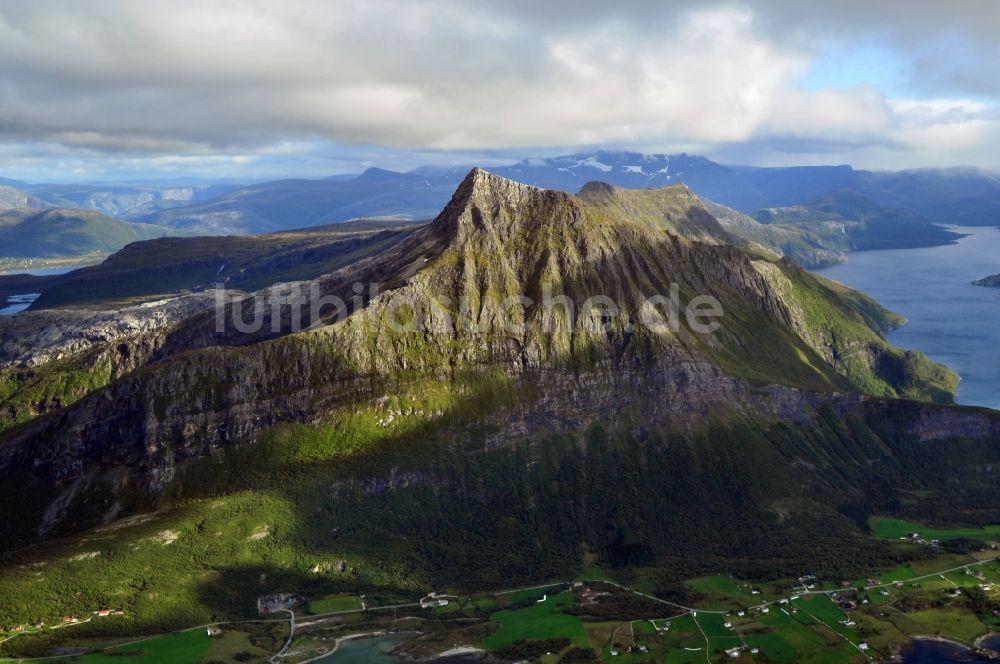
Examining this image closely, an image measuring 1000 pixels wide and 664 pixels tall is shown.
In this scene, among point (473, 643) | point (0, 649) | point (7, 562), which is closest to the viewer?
point (0, 649)

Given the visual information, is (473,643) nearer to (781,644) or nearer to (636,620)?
(636,620)

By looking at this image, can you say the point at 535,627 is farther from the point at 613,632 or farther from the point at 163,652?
the point at 163,652

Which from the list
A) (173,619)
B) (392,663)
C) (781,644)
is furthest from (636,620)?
(173,619)

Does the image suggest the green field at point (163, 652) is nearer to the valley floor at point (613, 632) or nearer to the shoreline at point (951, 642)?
the valley floor at point (613, 632)

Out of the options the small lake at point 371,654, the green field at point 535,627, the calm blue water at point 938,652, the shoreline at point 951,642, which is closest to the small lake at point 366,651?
the small lake at point 371,654

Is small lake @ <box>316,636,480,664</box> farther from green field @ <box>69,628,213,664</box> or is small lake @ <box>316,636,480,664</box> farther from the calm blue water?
the calm blue water

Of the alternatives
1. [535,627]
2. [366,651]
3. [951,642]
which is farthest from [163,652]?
[951,642]
